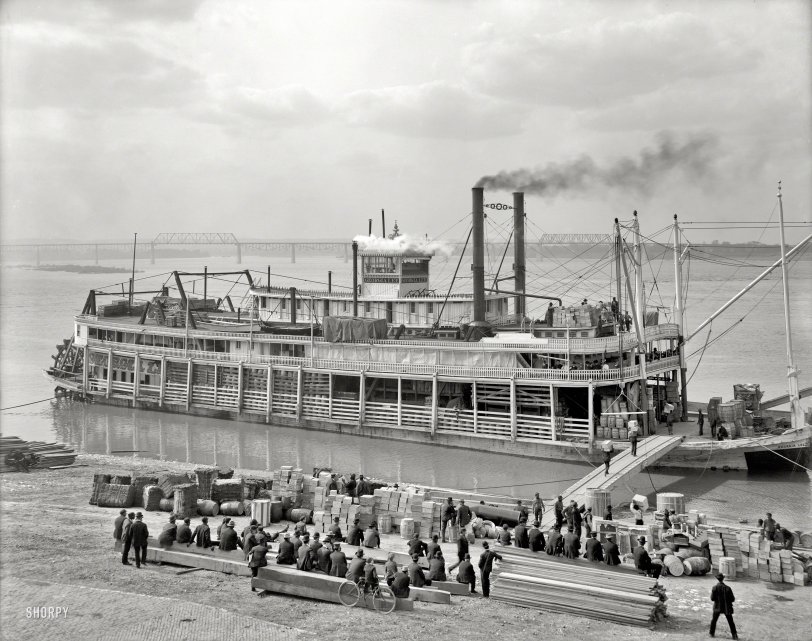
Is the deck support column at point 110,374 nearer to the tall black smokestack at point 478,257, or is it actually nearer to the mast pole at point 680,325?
the tall black smokestack at point 478,257

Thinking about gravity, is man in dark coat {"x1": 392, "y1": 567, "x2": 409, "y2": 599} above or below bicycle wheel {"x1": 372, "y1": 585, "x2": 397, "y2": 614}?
above

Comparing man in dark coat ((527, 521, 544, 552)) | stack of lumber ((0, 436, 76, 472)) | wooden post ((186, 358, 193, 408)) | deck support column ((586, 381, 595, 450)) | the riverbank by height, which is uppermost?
Result: wooden post ((186, 358, 193, 408))

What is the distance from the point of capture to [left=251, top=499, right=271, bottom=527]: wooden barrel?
81.5 ft

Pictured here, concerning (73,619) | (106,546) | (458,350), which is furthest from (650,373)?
(73,619)

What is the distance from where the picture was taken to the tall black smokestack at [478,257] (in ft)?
142

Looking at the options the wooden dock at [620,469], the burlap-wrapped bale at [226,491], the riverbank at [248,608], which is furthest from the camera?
the wooden dock at [620,469]

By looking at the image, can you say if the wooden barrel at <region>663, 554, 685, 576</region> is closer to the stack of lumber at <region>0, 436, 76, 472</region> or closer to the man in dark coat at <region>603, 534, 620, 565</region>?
the man in dark coat at <region>603, 534, 620, 565</region>

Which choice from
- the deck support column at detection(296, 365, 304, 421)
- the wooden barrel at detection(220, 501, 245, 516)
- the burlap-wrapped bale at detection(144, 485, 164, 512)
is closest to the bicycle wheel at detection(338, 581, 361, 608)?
the wooden barrel at detection(220, 501, 245, 516)

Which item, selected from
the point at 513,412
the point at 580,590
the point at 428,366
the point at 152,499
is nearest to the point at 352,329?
A: the point at 428,366

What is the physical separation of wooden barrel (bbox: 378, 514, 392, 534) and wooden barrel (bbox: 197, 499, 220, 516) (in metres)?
4.64

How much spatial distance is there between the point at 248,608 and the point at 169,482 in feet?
34.0

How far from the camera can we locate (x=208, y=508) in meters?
25.6

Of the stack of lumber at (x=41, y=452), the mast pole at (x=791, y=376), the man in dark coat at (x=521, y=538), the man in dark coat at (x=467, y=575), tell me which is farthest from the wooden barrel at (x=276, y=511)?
the mast pole at (x=791, y=376)

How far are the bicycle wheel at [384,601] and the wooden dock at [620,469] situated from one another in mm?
7670
